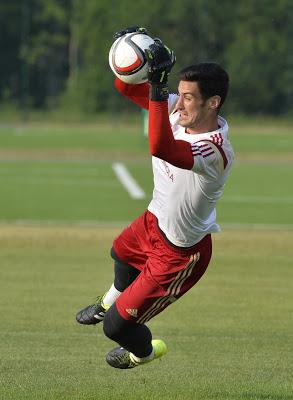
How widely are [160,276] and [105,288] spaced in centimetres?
674

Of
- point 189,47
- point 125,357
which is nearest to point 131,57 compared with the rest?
point 125,357

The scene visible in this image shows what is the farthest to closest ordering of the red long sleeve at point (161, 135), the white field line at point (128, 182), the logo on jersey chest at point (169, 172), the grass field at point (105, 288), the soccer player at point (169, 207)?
1. the white field line at point (128, 182)
2. the grass field at point (105, 288)
3. the logo on jersey chest at point (169, 172)
4. the soccer player at point (169, 207)
5. the red long sleeve at point (161, 135)

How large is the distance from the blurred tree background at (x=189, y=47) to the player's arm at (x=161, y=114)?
41.8m

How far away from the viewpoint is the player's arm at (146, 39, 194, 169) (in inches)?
279

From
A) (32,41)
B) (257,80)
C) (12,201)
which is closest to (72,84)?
(32,41)

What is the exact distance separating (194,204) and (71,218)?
1523 cm

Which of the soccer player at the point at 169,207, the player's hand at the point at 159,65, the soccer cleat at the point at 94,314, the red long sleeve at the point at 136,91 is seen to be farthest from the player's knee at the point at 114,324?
the player's hand at the point at 159,65

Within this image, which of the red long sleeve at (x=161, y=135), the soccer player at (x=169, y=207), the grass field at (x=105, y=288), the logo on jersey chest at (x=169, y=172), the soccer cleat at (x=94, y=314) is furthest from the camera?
the grass field at (x=105, y=288)

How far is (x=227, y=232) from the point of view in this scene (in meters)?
21.0

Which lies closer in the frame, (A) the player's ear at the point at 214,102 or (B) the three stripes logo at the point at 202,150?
(B) the three stripes logo at the point at 202,150

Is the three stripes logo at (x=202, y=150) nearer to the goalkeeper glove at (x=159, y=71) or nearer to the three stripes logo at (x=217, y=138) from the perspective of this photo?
the three stripes logo at (x=217, y=138)

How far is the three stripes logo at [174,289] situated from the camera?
796cm

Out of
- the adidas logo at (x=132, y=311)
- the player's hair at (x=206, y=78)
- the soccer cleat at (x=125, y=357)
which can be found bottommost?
the soccer cleat at (x=125, y=357)

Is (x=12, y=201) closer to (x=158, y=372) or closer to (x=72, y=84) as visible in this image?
(x=158, y=372)
